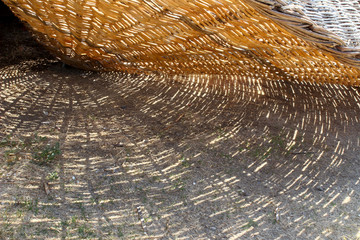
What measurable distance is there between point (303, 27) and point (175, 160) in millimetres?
812

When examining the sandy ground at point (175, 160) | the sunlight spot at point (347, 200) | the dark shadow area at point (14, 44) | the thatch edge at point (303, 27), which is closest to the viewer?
the thatch edge at point (303, 27)

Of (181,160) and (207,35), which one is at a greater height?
(207,35)

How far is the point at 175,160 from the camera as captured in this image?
169 cm

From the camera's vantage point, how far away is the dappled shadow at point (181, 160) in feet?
4.37

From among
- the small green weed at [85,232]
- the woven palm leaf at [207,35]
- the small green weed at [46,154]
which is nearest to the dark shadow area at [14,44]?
the woven palm leaf at [207,35]

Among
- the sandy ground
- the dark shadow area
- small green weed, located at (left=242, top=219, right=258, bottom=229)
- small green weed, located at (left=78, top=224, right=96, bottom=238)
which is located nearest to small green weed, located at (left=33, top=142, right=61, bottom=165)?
the sandy ground

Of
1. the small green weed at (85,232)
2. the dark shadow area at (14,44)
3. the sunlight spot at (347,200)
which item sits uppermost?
the sunlight spot at (347,200)

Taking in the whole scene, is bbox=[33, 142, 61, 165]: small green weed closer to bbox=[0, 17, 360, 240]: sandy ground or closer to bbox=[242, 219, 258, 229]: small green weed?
bbox=[0, 17, 360, 240]: sandy ground

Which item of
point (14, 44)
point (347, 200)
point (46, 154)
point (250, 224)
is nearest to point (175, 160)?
point (250, 224)

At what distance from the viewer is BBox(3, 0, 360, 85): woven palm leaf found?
134 centimetres

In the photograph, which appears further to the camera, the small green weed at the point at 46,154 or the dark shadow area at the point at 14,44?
the dark shadow area at the point at 14,44

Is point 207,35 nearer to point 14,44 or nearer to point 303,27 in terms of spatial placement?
point 303,27

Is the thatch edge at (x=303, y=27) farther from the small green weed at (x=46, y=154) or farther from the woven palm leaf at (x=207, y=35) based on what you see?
the small green weed at (x=46, y=154)

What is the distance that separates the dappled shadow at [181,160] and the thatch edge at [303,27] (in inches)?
24.0
